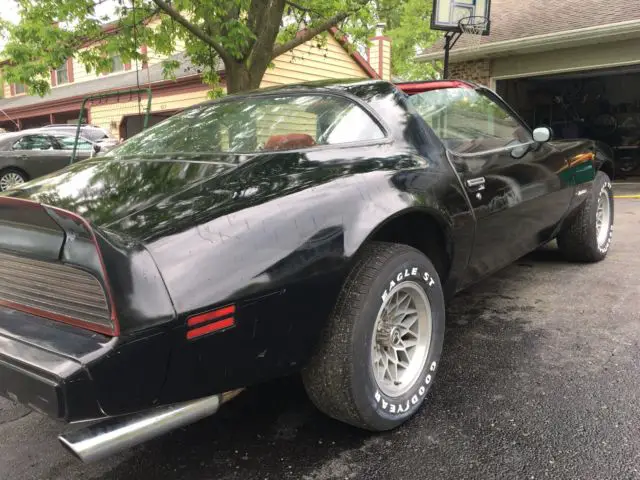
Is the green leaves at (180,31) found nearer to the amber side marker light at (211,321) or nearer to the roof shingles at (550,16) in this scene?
the roof shingles at (550,16)

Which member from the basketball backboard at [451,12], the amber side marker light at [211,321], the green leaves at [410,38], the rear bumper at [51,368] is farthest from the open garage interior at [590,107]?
the rear bumper at [51,368]

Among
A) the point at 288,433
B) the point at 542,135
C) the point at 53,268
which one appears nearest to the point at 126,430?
the point at 53,268

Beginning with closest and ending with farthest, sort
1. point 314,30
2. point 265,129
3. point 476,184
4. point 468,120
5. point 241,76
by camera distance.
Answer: point 265,129
point 476,184
point 468,120
point 241,76
point 314,30

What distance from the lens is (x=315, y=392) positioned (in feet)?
6.89

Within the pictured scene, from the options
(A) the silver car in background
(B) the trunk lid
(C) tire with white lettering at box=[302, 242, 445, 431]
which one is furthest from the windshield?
(A) the silver car in background

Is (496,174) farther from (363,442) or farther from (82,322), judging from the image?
(82,322)

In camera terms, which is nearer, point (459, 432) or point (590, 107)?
point (459, 432)

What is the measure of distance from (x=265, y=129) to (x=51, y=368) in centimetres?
158

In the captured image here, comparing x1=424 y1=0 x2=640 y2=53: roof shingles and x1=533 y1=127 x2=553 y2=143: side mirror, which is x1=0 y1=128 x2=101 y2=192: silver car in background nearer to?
x1=424 y1=0 x2=640 y2=53: roof shingles

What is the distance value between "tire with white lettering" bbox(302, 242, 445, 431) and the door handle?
0.65 meters

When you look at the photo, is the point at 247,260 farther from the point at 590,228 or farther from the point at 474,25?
the point at 474,25

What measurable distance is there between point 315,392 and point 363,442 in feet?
1.09

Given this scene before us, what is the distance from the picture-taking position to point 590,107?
51.4 feet

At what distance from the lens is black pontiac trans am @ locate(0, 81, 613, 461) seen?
157 centimetres
